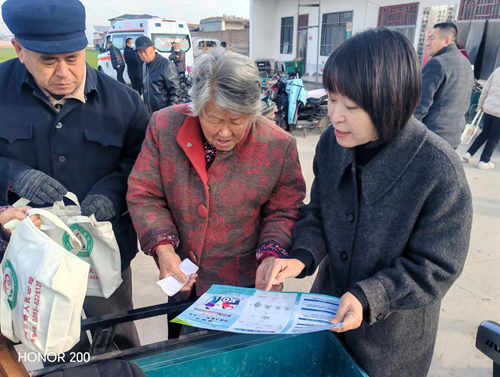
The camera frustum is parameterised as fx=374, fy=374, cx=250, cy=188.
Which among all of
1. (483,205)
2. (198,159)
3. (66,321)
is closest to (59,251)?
(66,321)

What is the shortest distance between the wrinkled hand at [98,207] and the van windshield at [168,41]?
38.4 feet

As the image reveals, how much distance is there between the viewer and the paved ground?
2.08m

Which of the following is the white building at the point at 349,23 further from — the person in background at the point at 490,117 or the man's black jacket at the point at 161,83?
the man's black jacket at the point at 161,83

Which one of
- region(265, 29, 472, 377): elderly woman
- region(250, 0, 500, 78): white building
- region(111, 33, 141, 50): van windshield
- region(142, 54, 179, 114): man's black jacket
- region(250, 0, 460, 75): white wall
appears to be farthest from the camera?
region(250, 0, 460, 75): white wall

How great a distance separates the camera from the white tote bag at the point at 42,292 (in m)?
0.92

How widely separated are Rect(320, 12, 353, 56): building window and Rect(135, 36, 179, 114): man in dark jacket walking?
9066 millimetres

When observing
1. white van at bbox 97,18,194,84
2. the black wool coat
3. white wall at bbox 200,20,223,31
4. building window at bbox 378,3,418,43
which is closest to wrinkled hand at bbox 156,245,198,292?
the black wool coat

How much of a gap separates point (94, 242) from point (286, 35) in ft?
54.2

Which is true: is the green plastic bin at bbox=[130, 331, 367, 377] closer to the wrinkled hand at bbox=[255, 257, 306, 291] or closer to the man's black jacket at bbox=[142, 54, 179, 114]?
the wrinkled hand at bbox=[255, 257, 306, 291]

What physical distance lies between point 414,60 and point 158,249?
0.93 metres

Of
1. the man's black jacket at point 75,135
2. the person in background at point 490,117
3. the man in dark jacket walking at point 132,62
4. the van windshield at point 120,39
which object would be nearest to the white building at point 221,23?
the van windshield at point 120,39

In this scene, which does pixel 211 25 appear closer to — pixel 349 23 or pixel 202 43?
pixel 202 43

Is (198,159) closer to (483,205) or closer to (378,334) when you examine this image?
(378,334)

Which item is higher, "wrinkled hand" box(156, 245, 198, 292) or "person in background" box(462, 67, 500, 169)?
"wrinkled hand" box(156, 245, 198, 292)
